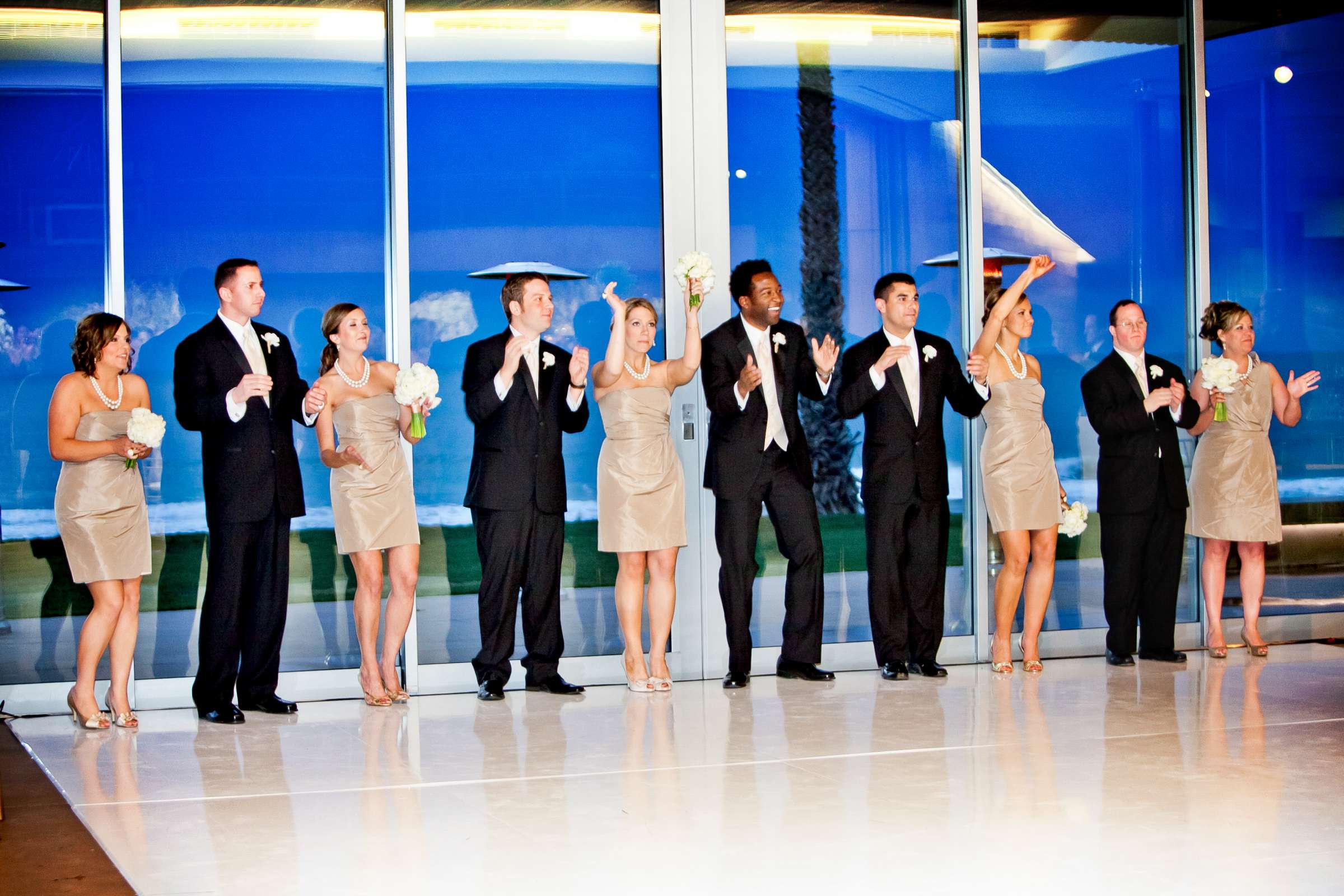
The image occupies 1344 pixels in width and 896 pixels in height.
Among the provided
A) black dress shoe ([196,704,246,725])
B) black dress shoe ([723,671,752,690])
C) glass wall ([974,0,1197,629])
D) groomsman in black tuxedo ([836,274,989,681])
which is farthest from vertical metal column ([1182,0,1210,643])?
black dress shoe ([196,704,246,725])

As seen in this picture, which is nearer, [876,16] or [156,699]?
[156,699]

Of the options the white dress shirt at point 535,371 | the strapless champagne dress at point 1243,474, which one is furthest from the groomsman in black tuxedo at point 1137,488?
the white dress shirt at point 535,371

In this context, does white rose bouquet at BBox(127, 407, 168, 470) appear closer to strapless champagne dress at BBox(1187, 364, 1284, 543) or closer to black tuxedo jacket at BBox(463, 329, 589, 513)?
black tuxedo jacket at BBox(463, 329, 589, 513)

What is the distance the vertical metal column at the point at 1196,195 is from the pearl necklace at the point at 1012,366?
1556 mm

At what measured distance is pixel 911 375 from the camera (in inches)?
280

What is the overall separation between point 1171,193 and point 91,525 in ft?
19.7

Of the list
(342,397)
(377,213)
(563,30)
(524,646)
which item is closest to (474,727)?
(524,646)

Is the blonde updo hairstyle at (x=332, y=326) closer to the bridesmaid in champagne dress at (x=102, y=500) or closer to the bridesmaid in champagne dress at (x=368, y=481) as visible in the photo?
the bridesmaid in champagne dress at (x=368, y=481)

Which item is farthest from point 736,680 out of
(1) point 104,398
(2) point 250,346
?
(1) point 104,398

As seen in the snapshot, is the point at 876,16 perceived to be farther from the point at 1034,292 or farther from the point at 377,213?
the point at 377,213

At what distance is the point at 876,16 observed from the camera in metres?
7.84

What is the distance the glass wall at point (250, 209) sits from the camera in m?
6.91

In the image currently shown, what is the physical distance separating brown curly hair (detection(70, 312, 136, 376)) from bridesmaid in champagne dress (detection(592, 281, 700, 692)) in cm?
210

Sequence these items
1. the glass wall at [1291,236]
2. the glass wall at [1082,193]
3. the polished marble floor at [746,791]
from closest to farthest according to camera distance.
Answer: the polished marble floor at [746,791] → the glass wall at [1082,193] → the glass wall at [1291,236]
